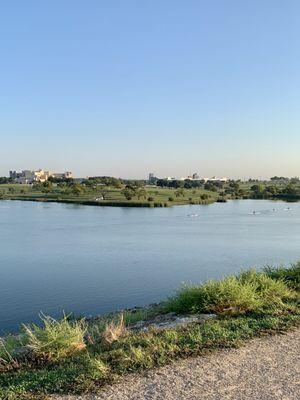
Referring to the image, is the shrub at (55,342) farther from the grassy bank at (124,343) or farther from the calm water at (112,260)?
the calm water at (112,260)

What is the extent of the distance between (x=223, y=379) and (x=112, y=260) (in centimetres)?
2138

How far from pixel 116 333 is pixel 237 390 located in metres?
2.55

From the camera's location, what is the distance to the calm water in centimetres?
1675

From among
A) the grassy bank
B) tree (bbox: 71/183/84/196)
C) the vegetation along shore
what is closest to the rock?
the grassy bank

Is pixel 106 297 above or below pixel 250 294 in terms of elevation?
below

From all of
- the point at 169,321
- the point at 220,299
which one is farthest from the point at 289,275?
the point at 169,321

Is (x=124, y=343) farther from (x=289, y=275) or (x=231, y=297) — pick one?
(x=289, y=275)

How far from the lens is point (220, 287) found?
9062 millimetres

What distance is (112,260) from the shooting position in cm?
2655

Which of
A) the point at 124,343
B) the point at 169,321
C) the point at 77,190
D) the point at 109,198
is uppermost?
the point at 77,190

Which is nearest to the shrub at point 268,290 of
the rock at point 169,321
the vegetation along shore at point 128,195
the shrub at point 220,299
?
the shrub at point 220,299

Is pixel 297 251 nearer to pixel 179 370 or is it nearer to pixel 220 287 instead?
pixel 220 287

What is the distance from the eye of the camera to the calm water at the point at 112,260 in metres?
16.8

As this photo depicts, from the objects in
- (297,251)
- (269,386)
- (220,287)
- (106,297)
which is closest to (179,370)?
(269,386)
